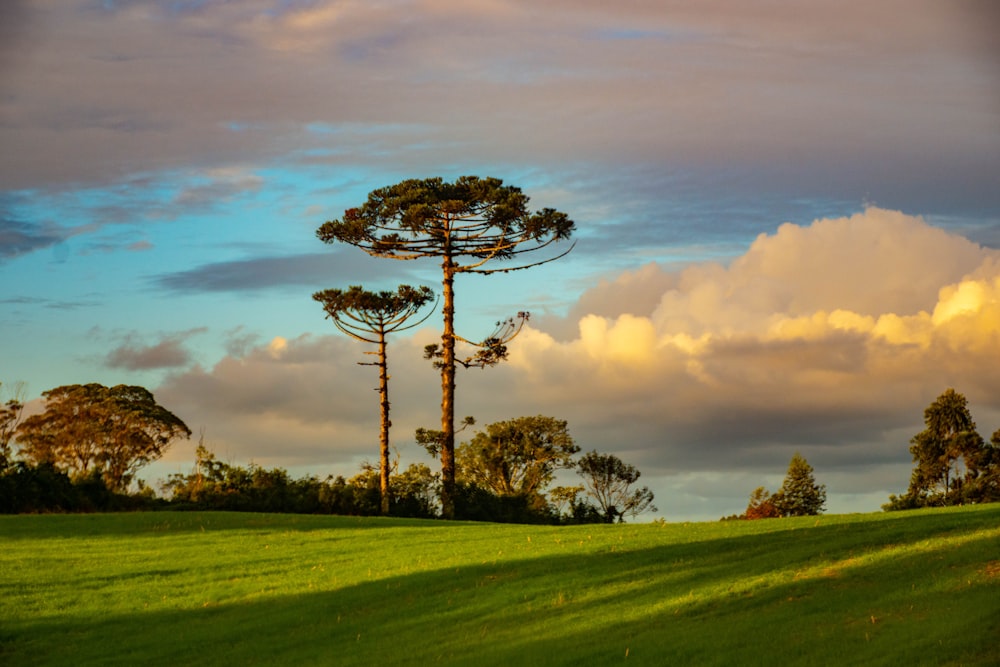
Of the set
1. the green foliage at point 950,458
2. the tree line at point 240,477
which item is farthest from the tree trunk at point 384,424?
the green foliage at point 950,458

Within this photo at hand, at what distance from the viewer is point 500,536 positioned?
29719 millimetres

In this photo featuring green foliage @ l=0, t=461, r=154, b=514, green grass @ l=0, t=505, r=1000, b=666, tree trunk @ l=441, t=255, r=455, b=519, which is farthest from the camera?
tree trunk @ l=441, t=255, r=455, b=519

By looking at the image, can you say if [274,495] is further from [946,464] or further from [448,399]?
[946,464]

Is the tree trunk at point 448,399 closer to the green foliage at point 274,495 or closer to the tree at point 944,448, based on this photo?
the green foliage at point 274,495

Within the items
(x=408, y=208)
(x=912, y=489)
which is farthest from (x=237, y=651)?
(x=912, y=489)

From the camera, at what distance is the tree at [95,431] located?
56156mm

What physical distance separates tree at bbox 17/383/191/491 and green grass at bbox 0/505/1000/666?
26.4 metres

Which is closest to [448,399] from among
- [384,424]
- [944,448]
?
[384,424]

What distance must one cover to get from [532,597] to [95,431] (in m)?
41.4

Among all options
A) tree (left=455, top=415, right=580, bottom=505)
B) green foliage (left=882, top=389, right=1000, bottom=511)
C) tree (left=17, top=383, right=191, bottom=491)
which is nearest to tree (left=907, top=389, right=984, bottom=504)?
green foliage (left=882, top=389, right=1000, bottom=511)

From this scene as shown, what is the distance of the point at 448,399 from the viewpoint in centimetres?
4653

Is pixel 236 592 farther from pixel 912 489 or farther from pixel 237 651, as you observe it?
pixel 912 489

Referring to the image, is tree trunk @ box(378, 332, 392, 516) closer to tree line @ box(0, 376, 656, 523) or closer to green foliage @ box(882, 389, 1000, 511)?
tree line @ box(0, 376, 656, 523)

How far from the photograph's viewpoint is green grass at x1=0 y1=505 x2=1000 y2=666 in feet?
53.8
